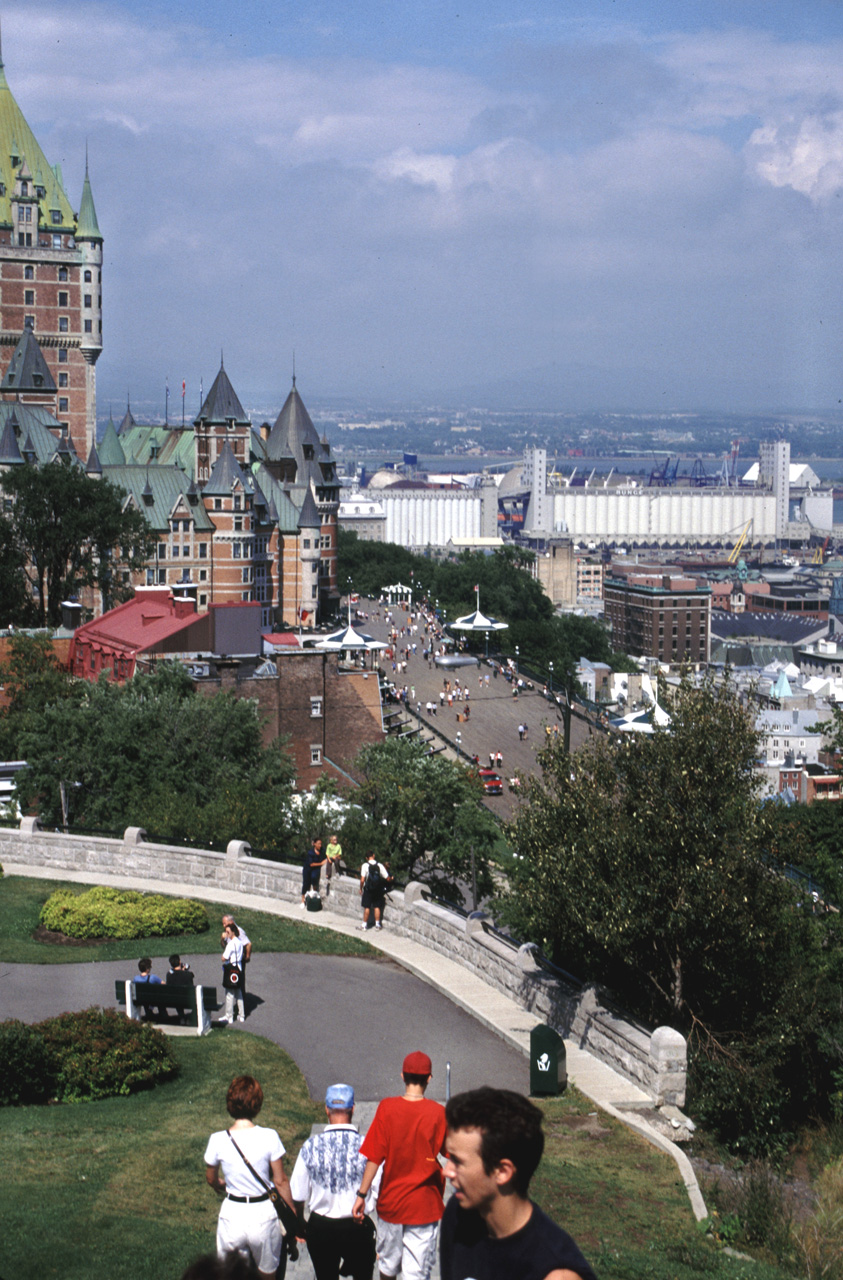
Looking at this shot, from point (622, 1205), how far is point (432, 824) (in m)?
25.4

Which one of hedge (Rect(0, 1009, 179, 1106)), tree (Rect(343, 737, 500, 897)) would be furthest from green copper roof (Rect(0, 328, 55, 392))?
hedge (Rect(0, 1009, 179, 1106))

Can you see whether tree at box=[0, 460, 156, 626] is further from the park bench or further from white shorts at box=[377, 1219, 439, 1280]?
white shorts at box=[377, 1219, 439, 1280]

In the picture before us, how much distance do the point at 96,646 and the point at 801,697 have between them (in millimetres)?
134466

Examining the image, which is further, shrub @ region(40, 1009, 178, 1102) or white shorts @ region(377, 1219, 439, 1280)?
shrub @ region(40, 1009, 178, 1102)

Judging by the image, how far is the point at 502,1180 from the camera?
6.33 m

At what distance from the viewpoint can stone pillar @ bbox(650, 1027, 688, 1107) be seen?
15.6 meters

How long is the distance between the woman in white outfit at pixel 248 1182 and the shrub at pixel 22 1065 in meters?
6.16

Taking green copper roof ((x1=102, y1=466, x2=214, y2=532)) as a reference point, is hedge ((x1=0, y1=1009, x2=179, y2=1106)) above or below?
below

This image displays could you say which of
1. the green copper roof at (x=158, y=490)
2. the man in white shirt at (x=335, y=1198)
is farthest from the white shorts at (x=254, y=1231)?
the green copper roof at (x=158, y=490)

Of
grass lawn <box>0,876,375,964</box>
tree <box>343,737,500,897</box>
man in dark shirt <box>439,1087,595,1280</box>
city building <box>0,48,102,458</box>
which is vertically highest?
city building <box>0,48,102,458</box>

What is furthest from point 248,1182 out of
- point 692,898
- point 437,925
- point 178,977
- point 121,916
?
point 121,916

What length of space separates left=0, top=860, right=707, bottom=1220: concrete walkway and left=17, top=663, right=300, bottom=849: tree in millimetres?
12389

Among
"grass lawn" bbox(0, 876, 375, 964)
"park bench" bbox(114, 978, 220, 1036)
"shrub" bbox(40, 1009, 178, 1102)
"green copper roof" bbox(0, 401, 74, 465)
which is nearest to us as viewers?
"shrub" bbox(40, 1009, 178, 1102)

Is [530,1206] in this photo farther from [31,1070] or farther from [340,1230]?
[31,1070]
